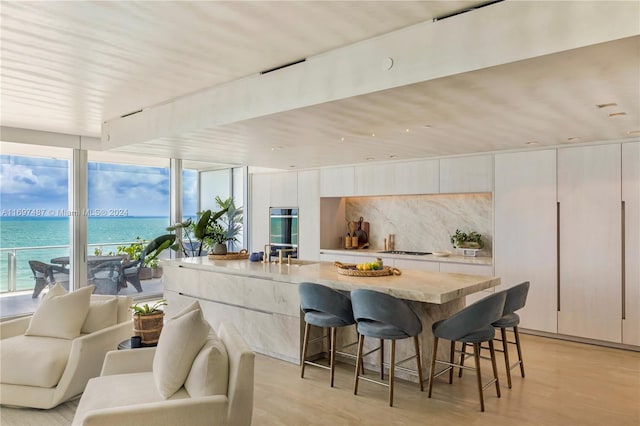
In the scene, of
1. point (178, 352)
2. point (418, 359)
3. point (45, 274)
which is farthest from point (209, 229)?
point (178, 352)

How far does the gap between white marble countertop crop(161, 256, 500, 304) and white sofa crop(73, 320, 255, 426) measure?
139 cm

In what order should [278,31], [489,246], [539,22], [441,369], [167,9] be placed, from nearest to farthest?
[539,22] → [167,9] → [278,31] → [441,369] → [489,246]

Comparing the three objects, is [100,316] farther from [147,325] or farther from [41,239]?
[41,239]

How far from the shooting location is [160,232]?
759cm

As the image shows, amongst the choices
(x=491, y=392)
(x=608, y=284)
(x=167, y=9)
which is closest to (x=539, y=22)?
(x=167, y=9)

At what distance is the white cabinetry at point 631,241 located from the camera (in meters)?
4.72

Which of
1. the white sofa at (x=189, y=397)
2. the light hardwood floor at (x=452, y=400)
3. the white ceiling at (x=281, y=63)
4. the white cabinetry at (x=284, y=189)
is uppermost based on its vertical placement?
the white ceiling at (x=281, y=63)

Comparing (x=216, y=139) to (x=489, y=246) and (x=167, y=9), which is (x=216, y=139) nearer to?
(x=167, y=9)

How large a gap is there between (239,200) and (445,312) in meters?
5.55

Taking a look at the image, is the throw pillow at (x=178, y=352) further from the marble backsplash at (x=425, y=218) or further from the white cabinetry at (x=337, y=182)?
the white cabinetry at (x=337, y=182)

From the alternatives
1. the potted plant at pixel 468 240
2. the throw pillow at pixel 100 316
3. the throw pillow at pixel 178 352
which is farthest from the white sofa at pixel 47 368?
the potted plant at pixel 468 240

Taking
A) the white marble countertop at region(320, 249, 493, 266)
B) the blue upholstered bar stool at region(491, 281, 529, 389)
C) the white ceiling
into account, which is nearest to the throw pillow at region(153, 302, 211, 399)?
the white ceiling

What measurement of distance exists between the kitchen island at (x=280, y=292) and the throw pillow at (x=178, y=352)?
1584 millimetres

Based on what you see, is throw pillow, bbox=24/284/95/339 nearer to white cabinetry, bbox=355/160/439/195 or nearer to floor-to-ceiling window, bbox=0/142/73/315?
floor-to-ceiling window, bbox=0/142/73/315
